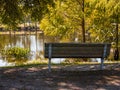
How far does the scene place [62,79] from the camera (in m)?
7.25

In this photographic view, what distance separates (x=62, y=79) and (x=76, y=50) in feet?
3.40

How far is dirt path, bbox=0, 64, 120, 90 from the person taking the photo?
658cm

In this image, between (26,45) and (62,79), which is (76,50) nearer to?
(62,79)

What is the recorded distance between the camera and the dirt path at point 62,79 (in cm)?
658

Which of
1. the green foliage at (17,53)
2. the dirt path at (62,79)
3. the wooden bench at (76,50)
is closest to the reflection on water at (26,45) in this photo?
the green foliage at (17,53)

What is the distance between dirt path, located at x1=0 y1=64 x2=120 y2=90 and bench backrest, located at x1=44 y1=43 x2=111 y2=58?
0.50 m

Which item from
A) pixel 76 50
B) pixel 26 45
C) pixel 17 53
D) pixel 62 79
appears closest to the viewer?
pixel 62 79

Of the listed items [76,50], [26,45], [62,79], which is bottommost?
[26,45]

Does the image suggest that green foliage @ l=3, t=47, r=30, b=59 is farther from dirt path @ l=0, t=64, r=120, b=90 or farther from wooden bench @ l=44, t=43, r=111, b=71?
wooden bench @ l=44, t=43, r=111, b=71

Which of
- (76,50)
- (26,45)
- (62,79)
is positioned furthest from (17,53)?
(26,45)

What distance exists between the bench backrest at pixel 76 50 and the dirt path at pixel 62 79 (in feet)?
1.62

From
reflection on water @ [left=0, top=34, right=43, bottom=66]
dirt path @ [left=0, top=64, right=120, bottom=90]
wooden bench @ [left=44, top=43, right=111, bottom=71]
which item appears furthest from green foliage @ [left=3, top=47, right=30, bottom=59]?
wooden bench @ [left=44, top=43, right=111, bottom=71]

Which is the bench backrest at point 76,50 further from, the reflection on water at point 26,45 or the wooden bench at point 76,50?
the reflection on water at point 26,45

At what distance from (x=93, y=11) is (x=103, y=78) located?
52.7 feet
